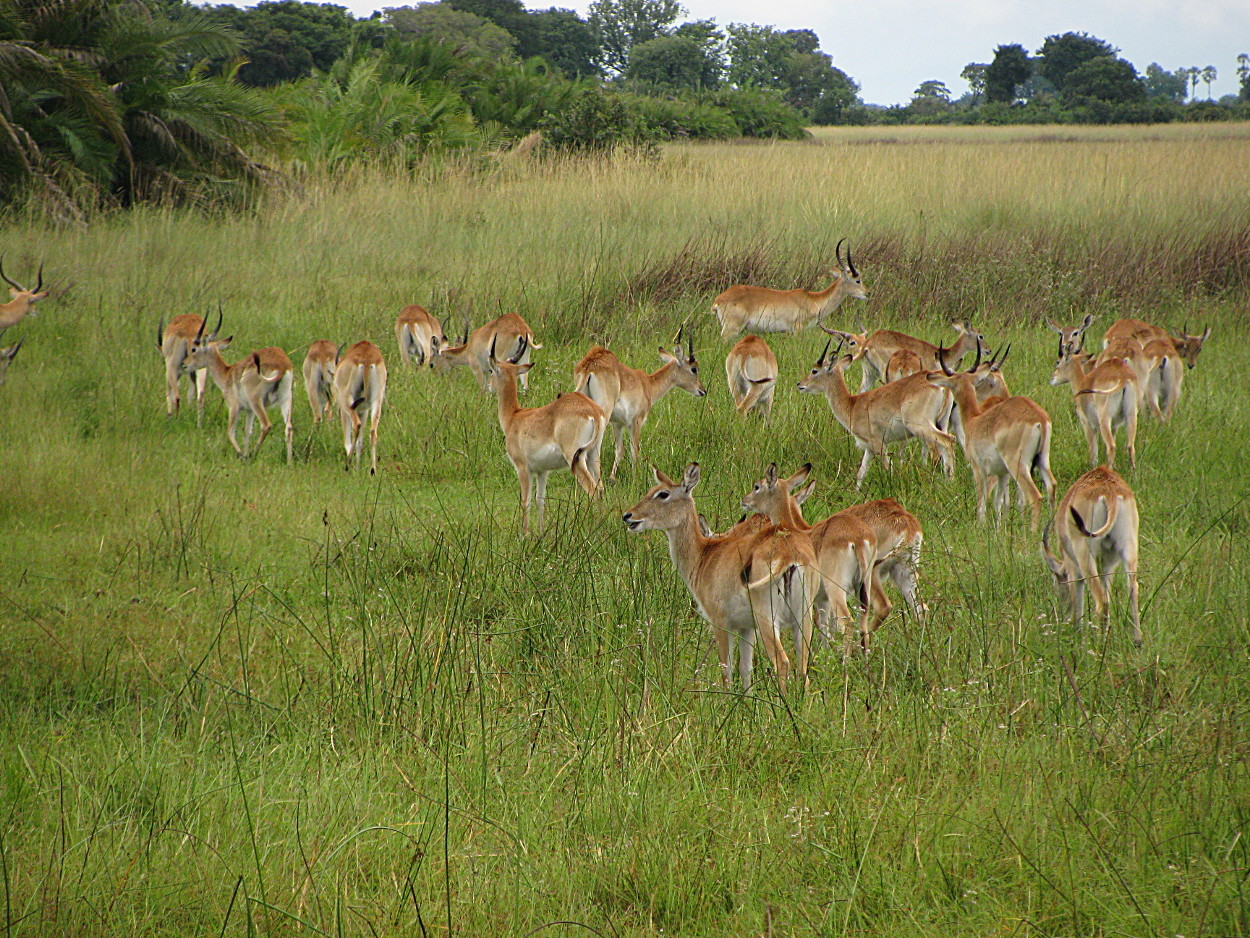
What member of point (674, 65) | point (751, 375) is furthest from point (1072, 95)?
point (751, 375)

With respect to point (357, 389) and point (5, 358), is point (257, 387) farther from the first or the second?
point (5, 358)

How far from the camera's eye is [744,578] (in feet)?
13.6

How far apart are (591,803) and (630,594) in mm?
1844

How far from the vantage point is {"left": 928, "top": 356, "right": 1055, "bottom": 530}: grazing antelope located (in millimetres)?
6141

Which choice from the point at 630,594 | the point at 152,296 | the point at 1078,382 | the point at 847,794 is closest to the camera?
the point at 847,794

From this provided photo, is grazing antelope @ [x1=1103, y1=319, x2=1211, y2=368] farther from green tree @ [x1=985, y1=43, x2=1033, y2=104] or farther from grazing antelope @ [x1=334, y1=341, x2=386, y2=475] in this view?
green tree @ [x1=985, y1=43, x2=1033, y2=104]

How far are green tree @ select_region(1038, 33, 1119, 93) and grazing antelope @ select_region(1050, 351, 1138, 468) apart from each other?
47.4 meters

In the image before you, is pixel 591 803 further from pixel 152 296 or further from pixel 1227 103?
pixel 1227 103

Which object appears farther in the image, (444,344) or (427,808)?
(444,344)

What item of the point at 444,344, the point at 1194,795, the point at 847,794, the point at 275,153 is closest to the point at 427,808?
the point at 847,794

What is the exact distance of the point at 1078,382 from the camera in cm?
774

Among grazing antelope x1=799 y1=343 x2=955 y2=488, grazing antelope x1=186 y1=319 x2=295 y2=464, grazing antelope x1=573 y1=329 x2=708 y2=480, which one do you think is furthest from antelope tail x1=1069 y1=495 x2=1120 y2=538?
grazing antelope x1=186 y1=319 x2=295 y2=464

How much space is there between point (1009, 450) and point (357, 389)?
4.57m

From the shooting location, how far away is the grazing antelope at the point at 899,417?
712 centimetres
